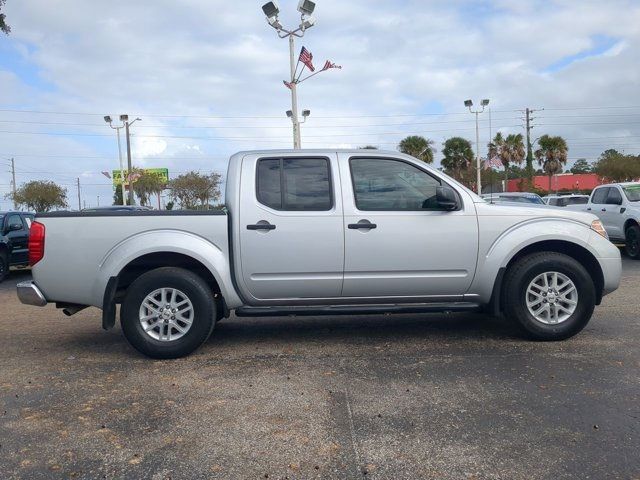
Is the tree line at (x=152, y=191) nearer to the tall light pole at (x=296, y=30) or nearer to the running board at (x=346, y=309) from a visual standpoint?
the tall light pole at (x=296, y=30)

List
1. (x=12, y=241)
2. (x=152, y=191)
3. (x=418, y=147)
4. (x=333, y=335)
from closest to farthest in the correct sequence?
(x=333, y=335) → (x=12, y=241) → (x=418, y=147) → (x=152, y=191)

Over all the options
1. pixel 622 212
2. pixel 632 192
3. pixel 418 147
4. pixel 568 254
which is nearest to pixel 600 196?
pixel 632 192

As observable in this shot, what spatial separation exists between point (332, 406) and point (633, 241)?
37.0ft

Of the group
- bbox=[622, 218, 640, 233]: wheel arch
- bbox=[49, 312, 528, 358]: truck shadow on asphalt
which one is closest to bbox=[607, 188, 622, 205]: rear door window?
bbox=[622, 218, 640, 233]: wheel arch

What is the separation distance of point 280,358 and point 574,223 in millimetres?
3141

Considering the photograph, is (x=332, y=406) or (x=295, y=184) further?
(x=295, y=184)

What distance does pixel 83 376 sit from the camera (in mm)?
5164

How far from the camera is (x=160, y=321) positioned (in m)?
5.52

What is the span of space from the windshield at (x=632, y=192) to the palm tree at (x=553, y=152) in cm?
3609

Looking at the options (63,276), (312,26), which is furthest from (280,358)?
(312,26)

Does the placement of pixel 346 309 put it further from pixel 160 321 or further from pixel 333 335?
pixel 160 321

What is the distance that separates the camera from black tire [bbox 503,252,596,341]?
18.7 feet

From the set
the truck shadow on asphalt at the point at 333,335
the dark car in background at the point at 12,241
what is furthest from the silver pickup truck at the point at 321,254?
the dark car in background at the point at 12,241

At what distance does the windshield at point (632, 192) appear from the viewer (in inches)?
526
